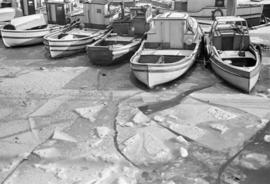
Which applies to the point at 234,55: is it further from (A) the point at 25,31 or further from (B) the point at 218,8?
(A) the point at 25,31

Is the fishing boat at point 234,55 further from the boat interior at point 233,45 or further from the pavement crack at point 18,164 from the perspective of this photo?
the pavement crack at point 18,164

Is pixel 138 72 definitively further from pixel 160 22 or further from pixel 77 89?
pixel 160 22

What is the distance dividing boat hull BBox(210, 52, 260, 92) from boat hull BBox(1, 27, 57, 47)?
10288mm

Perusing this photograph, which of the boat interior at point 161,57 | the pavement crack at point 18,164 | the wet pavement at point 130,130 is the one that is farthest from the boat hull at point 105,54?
the pavement crack at point 18,164

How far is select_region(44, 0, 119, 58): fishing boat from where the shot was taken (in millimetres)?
15953

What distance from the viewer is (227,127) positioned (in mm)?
9148

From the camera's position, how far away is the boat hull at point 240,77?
1101 centimetres

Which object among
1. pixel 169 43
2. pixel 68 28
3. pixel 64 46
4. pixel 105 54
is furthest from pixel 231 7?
pixel 64 46

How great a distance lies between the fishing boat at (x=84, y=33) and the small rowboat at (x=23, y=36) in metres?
1.36

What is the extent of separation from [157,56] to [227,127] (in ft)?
16.2

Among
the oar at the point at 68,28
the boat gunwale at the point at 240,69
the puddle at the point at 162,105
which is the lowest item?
the puddle at the point at 162,105

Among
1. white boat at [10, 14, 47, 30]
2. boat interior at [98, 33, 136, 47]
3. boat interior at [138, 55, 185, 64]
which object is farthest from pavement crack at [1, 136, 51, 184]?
white boat at [10, 14, 47, 30]

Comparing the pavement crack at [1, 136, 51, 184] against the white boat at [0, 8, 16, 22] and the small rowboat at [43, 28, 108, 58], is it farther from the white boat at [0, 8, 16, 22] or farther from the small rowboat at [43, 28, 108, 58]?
the white boat at [0, 8, 16, 22]

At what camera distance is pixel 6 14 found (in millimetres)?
21125
